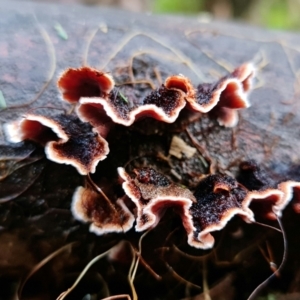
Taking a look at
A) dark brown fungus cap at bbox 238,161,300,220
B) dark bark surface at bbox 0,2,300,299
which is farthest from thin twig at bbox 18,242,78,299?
dark brown fungus cap at bbox 238,161,300,220

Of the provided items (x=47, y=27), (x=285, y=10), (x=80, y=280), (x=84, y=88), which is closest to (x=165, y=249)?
(x=80, y=280)

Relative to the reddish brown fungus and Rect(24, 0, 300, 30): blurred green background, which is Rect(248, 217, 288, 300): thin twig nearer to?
the reddish brown fungus

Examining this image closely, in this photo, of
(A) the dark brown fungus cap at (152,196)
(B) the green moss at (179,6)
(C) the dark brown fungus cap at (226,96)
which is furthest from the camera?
(B) the green moss at (179,6)

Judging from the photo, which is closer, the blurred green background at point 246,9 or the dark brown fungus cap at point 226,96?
the dark brown fungus cap at point 226,96

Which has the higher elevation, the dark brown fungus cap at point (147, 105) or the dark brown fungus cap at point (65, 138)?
the dark brown fungus cap at point (147, 105)

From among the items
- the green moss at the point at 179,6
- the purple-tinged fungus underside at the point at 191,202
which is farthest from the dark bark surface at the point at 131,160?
the green moss at the point at 179,6

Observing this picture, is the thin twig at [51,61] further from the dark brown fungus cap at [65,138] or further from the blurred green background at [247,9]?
the blurred green background at [247,9]
